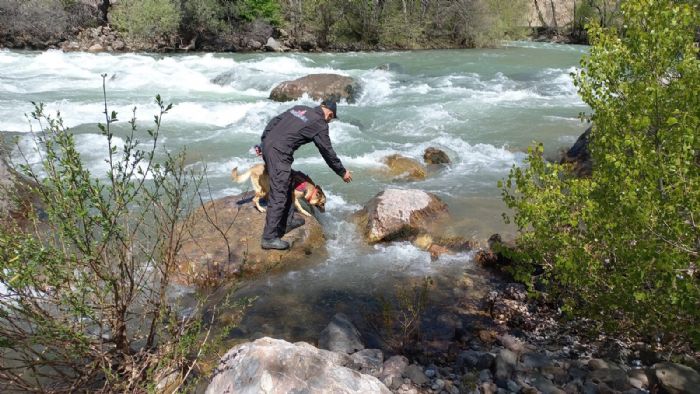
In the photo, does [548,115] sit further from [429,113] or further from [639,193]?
[639,193]

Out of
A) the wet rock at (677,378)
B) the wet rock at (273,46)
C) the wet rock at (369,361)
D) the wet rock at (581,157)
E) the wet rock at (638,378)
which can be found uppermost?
the wet rock at (273,46)

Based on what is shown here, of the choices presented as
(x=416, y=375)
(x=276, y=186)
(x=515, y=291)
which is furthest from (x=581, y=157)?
(x=416, y=375)

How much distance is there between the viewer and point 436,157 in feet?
37.6

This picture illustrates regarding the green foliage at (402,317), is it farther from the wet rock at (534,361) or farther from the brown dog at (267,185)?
the brown dog at (267,185)

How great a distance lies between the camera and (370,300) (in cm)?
592

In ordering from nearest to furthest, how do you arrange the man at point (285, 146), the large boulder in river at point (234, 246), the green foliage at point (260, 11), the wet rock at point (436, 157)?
the large boulder in river at point (234, 246) → the man at point (285, 146) → the wet rock at point (436, 157) → the green foliage at point (260, 11)

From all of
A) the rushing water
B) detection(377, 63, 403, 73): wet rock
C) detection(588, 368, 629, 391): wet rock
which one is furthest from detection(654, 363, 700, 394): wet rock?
detection(377, 63, 403, 73): wet rock

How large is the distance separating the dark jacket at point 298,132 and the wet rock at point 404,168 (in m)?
A: 4.47

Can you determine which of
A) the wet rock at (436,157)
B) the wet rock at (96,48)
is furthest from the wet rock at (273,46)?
the wet rock at (436,157)

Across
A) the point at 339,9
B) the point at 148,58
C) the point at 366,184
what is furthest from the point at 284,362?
the point at 339,9

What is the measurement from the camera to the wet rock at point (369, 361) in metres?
4.23

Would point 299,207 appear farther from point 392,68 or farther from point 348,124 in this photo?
point 392,68

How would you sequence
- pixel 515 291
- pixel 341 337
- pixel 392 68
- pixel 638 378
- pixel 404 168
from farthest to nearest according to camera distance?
pixel 392 68
pixel 404 168
pixel 515 291
pixel 341 337
pixel 638 378

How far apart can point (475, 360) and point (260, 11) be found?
126 ft
